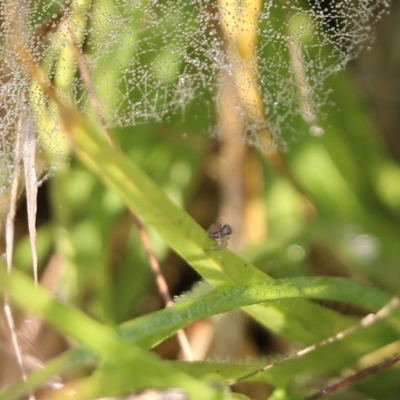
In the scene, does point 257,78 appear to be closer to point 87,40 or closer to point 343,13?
point 343,13

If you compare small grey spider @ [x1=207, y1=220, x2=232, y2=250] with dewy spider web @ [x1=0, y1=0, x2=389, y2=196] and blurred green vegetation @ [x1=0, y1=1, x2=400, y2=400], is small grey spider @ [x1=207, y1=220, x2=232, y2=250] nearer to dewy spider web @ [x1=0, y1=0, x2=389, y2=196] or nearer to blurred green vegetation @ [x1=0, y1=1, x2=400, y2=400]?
blurred green vegetation @ [x1=0, y1=1, x2=400, y2=400]

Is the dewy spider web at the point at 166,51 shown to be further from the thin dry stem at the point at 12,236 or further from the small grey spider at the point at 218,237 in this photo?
the small grey spider at the point at 218,237

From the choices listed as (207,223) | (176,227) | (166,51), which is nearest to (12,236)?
(176,227)

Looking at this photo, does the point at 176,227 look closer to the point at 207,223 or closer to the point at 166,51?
the point at 166,51

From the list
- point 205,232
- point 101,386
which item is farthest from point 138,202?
point 101,386

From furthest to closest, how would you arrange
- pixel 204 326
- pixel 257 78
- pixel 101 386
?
pixel 204 326 → pixel 257 78 → pixel 101 386

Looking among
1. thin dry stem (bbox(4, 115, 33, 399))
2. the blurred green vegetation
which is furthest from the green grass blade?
thin dry stem (bbox(4, 115, 33, 399))

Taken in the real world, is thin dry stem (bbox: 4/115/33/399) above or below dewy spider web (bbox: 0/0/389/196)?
below

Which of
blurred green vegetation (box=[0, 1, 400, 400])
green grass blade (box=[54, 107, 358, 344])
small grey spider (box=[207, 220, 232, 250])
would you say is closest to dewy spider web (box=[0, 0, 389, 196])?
blurred green vegetation (box=[0, 1, 400, 400])
